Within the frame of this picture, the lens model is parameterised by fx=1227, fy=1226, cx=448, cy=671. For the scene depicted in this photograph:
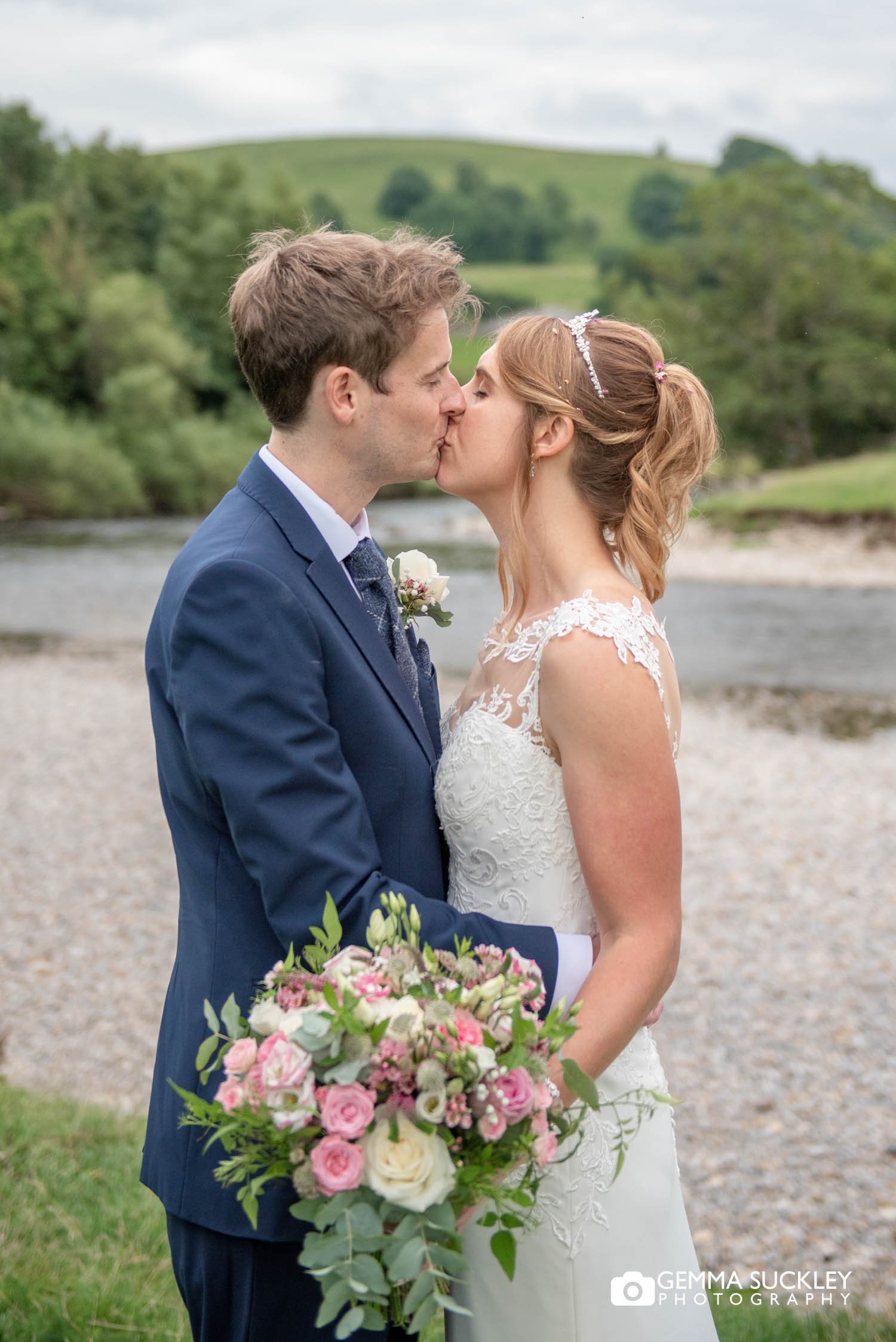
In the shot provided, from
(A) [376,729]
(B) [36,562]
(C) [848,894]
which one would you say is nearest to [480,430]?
(A) [376,729]

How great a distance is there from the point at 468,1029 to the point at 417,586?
1.64 metres

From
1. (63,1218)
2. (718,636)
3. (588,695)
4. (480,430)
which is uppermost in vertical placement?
(480,430)

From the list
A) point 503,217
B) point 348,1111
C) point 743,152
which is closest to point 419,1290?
point 348,1111

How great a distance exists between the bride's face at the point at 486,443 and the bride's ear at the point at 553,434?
56 millimetres

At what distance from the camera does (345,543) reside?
8.84ft

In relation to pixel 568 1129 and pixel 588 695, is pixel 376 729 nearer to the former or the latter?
pixel 588 695

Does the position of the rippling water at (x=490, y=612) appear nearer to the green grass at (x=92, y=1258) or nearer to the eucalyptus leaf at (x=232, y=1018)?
the green grass at (x=92, y=1258)

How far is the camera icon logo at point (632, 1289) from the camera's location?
274cm

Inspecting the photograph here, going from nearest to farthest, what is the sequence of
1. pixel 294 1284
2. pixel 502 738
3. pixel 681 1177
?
pixel 294 1284, pixel 502 738, pixel 681 1177

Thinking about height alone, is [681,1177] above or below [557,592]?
below

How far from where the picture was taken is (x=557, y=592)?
302 cm

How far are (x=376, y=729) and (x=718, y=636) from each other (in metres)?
24.1

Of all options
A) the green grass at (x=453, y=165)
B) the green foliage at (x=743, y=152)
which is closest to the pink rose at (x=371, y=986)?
the green foliage at (x=743, y=152)

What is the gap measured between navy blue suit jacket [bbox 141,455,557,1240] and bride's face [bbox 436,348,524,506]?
62 centimetres
